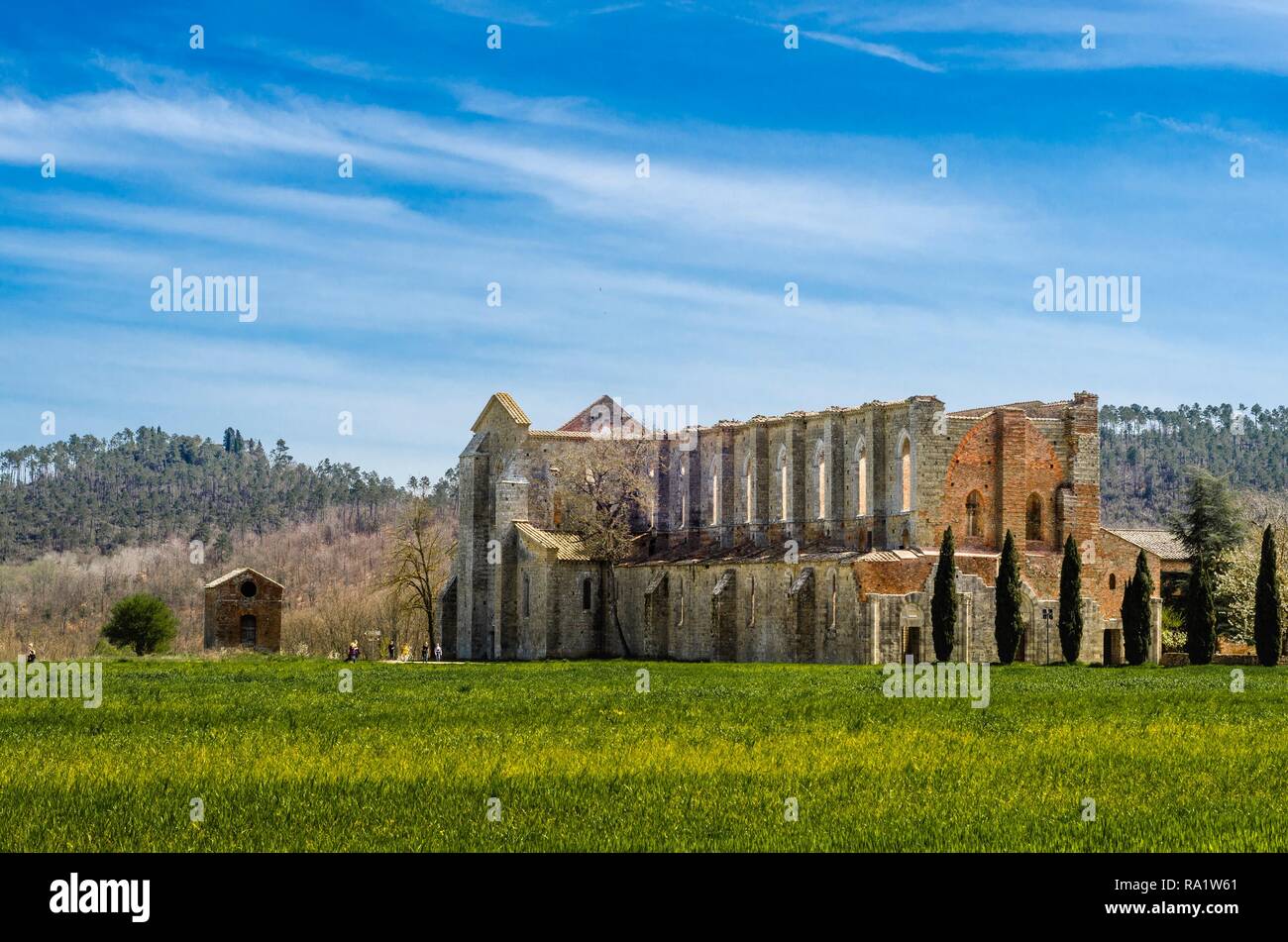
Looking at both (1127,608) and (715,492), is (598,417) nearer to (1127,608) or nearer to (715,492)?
(715,492)

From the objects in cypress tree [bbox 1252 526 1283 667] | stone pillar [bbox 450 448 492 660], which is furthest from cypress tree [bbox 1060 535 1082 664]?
stone pillar [bbox 450 448 492 660]

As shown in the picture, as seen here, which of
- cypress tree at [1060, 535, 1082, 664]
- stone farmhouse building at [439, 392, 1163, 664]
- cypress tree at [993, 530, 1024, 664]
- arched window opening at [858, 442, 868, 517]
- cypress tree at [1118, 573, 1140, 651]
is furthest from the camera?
arched window opening at [858, 442, 868, 517]

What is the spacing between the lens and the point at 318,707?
33.0 meters

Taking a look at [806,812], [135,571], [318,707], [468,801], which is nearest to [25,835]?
[468,801]

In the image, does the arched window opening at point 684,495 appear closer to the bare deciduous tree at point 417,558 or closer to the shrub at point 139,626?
the bare deciduous tree at point 417,558

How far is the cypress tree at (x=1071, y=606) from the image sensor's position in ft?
176

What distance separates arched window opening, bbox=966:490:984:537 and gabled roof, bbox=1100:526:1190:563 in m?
21.2

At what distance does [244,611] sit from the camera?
70.8m

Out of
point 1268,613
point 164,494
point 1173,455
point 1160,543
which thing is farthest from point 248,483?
point 1268,613

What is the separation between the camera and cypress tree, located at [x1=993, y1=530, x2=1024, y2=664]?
53031 mm

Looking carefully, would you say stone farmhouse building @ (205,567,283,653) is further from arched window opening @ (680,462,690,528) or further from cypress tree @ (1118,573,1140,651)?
Result: cypress tree @ (1118,573,1140,651)
